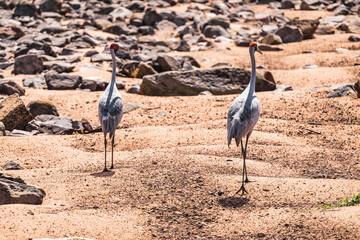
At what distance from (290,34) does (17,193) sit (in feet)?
63.3

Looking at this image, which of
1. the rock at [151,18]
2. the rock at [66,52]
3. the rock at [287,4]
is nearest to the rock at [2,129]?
the rock at [66,52]

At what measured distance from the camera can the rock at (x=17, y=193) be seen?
607cm

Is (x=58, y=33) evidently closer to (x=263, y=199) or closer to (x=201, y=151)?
(x=201, y=151)

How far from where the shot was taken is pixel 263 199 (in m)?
6.62

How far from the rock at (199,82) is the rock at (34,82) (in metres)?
3.51

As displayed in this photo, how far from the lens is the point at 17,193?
6152mm

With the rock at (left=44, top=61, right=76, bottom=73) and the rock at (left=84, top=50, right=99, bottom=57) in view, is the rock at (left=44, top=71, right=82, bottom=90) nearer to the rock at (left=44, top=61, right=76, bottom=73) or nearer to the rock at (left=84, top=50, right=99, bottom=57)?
the rock at (left=44, top=61, right=76, bottom=73)

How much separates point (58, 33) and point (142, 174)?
18601 mm

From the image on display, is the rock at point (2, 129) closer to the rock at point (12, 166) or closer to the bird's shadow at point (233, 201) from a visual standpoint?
the rock at point (12, 166)

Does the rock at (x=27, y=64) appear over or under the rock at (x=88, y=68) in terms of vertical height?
over

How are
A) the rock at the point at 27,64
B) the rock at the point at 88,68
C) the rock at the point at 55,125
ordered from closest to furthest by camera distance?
the rock at the point at 55,125
the rock at the point at 27,64
the rock at the point at 88,68

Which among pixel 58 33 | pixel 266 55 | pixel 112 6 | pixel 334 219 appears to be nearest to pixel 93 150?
pixel 334 219

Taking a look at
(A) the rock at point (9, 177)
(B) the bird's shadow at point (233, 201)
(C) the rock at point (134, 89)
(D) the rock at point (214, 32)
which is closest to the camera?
(A) the rock at point (9, 177)

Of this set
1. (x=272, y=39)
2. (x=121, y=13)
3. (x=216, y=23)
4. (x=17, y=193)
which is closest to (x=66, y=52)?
(x=216, y=23)
